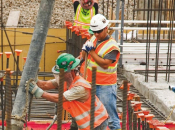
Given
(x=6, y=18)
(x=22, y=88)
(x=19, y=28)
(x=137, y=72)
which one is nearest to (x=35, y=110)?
(x=137, y=72)

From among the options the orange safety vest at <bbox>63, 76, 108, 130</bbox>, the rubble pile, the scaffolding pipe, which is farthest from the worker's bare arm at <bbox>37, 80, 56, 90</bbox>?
the rubble pile

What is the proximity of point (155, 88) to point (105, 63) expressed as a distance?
282 cm

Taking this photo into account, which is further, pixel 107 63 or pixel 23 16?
pixel 23 16

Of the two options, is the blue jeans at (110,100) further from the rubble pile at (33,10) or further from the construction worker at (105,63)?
the rubble pile at (33,10)

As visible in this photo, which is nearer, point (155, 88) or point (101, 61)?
point (101, 61)

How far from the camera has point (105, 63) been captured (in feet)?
19.3

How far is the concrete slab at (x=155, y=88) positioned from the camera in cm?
754

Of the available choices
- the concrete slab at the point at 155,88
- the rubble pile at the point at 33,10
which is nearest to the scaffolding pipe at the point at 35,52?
the concrete slab at the point at 155,88

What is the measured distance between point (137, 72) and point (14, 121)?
615cm

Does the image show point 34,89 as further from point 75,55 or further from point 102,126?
point 75,55

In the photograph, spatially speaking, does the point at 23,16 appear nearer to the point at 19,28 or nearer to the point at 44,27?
the point at 19,28

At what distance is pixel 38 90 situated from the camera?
4641mm

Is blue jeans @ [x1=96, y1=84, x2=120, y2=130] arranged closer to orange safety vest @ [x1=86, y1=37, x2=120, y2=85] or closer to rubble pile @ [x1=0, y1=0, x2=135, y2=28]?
orange safety vest @ [x1=86, y1=37, x2=120, y2=85]

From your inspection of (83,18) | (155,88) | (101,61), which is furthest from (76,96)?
(83,18)
